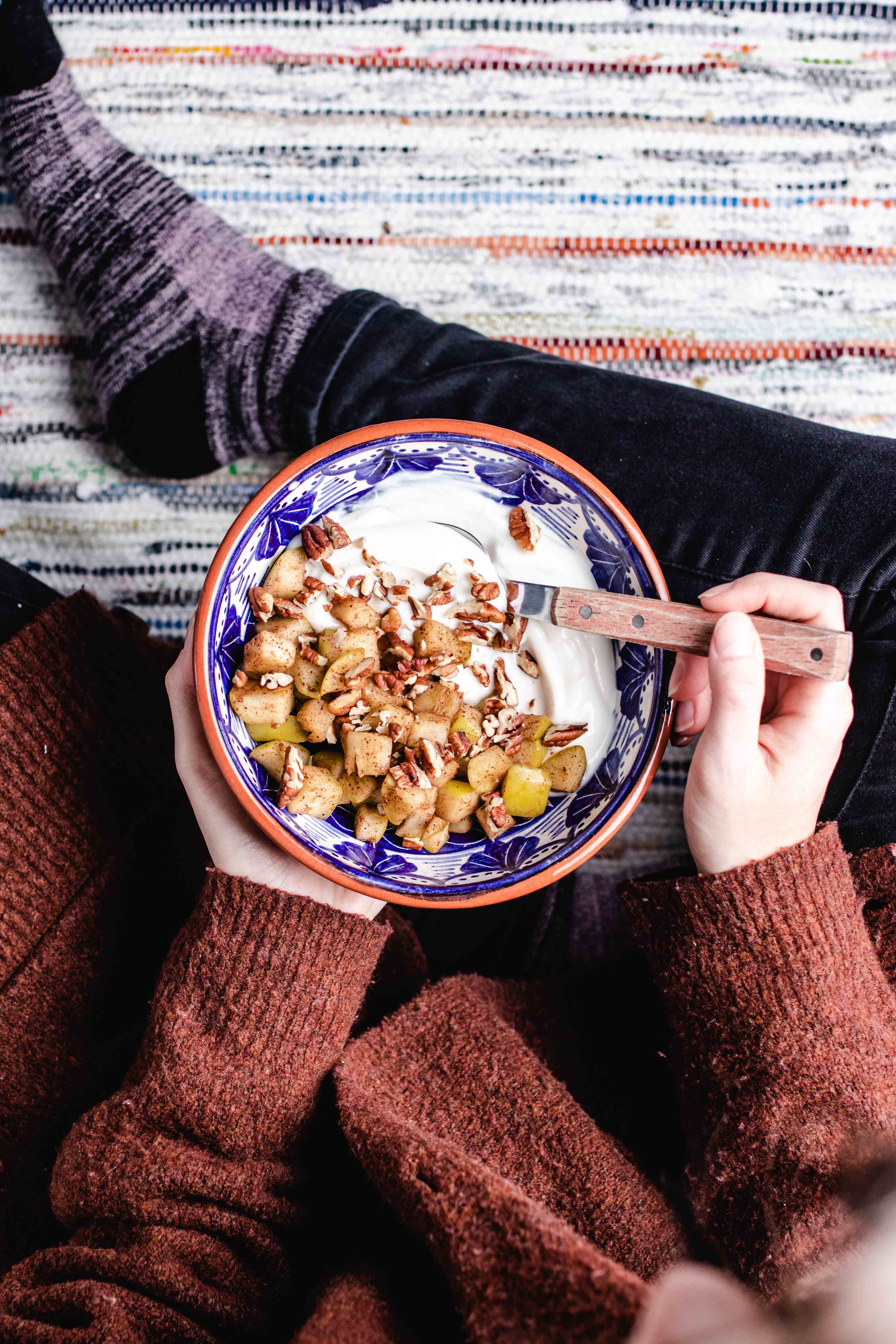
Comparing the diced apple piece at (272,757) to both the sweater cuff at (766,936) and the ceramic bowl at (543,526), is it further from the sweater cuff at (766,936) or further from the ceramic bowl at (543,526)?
the sweater cuff at (766,936)

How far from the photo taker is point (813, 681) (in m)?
0.72

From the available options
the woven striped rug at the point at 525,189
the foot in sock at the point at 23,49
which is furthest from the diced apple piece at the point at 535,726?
the foot in sock at the point at 23,49

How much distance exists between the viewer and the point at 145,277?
43.6 inches

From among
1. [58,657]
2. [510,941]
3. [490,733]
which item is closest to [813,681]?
[490,733]

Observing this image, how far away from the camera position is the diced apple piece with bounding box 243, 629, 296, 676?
0.72m

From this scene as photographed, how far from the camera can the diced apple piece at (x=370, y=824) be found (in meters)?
0.75

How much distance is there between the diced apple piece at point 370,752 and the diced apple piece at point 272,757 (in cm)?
4

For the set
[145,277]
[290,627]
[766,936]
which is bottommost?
[766,936]

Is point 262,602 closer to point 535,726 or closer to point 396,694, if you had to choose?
point 396,694

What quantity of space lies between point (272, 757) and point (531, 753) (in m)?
0.21

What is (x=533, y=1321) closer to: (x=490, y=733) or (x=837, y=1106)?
(x=837, y=1106)

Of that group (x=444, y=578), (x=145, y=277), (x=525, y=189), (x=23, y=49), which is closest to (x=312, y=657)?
(x=444, y=578)

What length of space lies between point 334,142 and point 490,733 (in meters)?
0.85

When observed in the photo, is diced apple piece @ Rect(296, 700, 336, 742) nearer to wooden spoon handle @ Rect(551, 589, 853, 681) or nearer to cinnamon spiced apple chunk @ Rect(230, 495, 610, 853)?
cinnamon spiced apple chunk @ Rect(230, 495, 610, 853)
